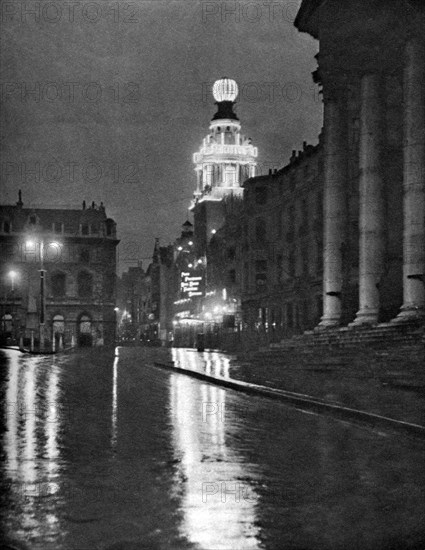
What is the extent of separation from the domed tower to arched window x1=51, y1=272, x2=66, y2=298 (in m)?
28.3

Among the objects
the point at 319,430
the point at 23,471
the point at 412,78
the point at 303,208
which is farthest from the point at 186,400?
the point at 303,208

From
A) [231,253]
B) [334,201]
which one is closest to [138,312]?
[231,253]

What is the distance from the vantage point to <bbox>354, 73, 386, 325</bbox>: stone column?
33.0 meters

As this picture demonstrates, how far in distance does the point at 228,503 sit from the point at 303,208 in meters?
53.2

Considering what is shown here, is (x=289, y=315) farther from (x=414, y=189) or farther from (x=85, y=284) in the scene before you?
(x=85, y=284)

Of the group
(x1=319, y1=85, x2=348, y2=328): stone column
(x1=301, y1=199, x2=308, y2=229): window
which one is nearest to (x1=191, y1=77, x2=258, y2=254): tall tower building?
(x1=301, y1=199, x2=308, y2=229): window

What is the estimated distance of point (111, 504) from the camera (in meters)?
7.93

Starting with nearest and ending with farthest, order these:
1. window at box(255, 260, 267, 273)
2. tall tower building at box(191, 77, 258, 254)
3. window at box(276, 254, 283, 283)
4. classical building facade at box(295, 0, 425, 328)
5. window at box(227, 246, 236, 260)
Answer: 1. classical building facade at box(295, 0, 425, 328)
2. window at box(276, 254, 283, 283)
3. window at box(255, 260, 267, 273)
4. window at box(227, 246, 236, 260)
5. tall tower building at box(191, 77, 258, 254)

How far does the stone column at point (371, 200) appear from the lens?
33.0 meters

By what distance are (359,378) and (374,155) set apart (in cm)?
1180

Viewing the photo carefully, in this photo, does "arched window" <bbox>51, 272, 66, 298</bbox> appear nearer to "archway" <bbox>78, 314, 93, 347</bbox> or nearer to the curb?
"archway" <bbox>78, 314, 93, 347</bbox>

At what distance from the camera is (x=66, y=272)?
106312 millimetres

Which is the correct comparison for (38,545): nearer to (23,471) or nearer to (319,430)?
(23,471)
